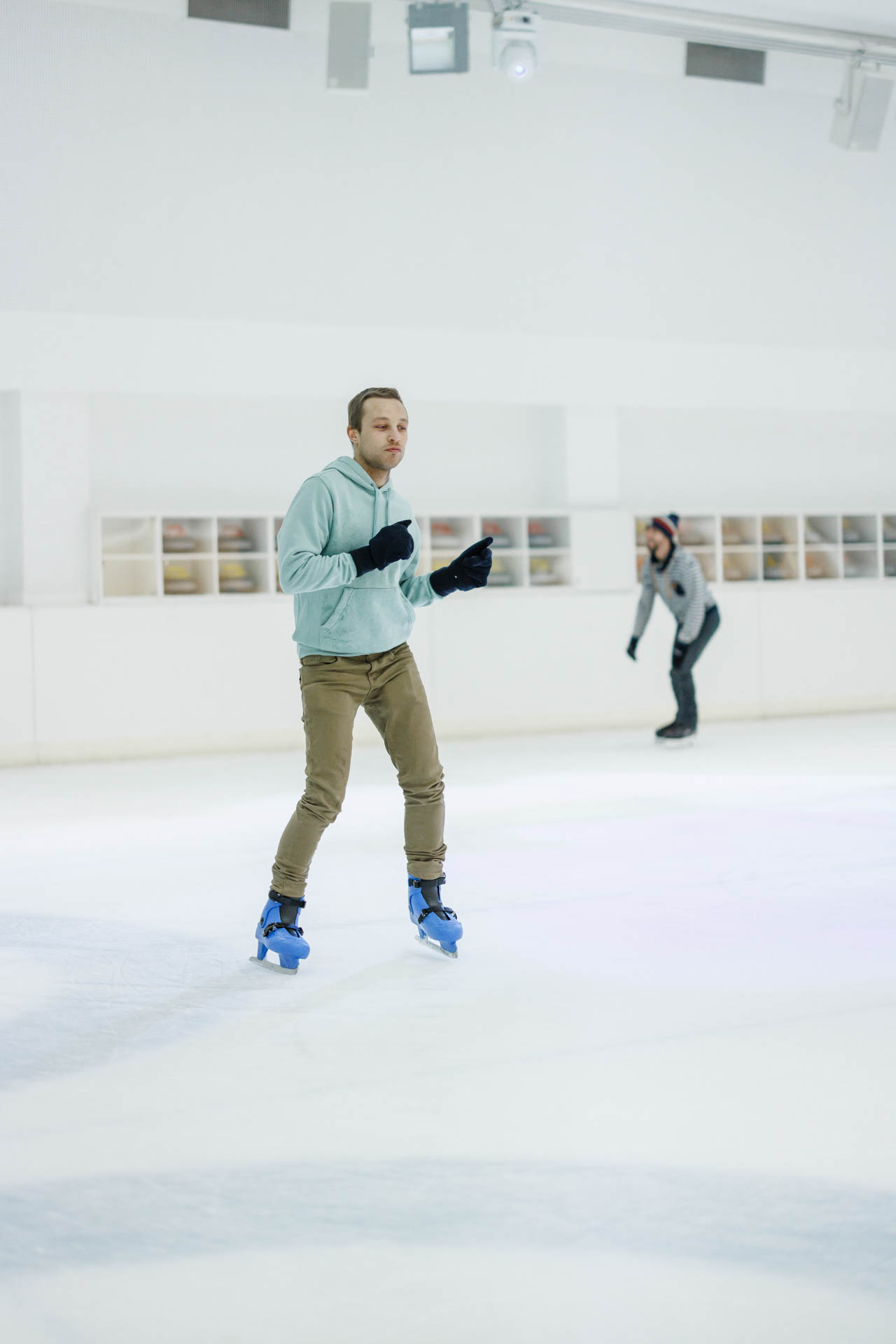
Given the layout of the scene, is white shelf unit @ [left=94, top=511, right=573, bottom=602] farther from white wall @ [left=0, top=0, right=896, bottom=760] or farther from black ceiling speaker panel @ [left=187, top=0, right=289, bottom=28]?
black ceiling speaker panel @ [left=187, top=0, right=289, bottom=28]

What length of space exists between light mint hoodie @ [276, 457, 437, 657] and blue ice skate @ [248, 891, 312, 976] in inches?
22.6

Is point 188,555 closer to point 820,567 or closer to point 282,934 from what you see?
point 820,567

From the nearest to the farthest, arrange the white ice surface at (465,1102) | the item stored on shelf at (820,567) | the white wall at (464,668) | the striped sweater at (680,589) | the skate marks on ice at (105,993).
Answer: the white ice surface at (465,1102)
the skate marks on ice at (105,993)
the white wall at (464,668)
the striped sweater at (680,589)
the item stored on shelf at (820,567)

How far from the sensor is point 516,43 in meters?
7.11

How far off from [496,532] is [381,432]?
19.2 feet

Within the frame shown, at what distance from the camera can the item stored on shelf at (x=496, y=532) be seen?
28.2 ft

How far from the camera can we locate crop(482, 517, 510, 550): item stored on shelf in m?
A: 8.59

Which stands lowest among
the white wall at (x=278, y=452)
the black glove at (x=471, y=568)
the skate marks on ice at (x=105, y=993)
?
the skate marks on ice at (x=105, y=993)

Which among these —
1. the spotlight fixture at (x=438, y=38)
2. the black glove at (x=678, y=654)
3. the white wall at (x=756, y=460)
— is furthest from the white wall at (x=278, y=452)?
the spotlight fixture at (x=438, y=38)

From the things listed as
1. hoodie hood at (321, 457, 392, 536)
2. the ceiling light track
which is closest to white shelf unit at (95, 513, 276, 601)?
the ceiling light track

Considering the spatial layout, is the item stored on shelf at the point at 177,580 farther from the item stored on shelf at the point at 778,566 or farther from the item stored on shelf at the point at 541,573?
the item stored on shelf at the point at 778,566

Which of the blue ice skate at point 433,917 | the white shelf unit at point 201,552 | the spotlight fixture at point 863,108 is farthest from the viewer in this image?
the spotlight fixture at point 863,108

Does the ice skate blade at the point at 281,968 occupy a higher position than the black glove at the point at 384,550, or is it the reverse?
the black glove at the point at 384,550

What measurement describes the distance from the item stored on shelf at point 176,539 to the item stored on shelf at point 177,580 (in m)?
0.13
